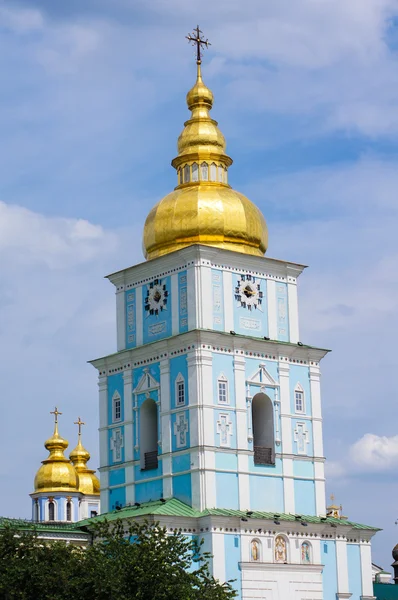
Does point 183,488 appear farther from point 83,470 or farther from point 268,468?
point 83,470

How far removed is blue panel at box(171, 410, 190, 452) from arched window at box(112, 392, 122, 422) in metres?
2.64

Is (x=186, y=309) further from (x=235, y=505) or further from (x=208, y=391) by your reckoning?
(x=235, y=505)

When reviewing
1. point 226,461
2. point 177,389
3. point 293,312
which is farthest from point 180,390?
point 293,312

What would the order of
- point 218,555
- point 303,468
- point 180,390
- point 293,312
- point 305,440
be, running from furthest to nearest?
point 293,312 < point 305,440 < point 303,468 < point 180,390 < point 218,555

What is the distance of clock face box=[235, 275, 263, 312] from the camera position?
Result: 45.7m

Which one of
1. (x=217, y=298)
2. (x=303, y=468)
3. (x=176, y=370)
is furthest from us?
(x=303, y=468)

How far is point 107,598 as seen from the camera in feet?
119

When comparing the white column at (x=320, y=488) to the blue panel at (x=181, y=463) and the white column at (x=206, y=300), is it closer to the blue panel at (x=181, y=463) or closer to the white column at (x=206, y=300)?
the blue panel at (x=181, y=463)

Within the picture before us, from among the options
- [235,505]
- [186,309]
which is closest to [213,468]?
[235,505]

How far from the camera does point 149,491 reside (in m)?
44.9

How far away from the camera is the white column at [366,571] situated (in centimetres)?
4572

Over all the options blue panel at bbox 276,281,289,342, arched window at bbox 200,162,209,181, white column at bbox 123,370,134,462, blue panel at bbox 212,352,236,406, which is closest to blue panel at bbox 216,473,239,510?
blue panel at bbox 212,352,236,406

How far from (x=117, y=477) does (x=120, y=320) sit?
→ 4895mm

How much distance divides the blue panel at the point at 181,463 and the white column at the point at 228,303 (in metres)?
3.99
